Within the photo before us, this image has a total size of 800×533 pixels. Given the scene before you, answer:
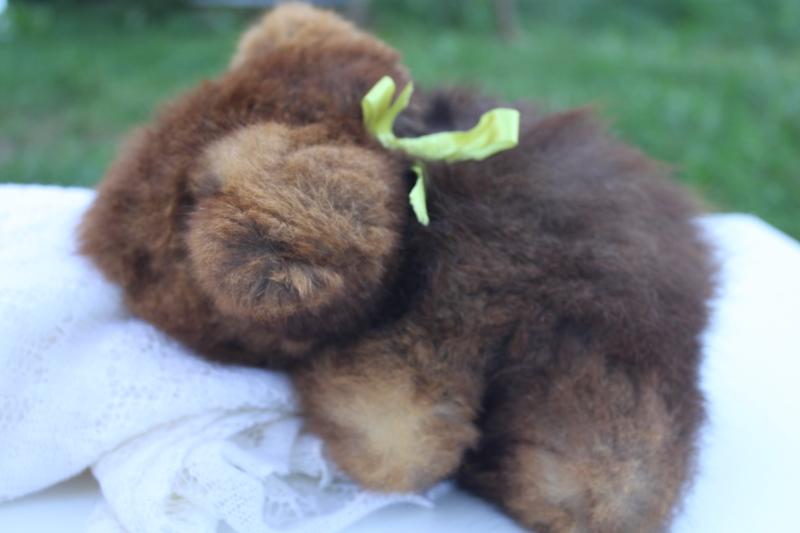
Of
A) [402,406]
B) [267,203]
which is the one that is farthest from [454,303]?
[267,203]

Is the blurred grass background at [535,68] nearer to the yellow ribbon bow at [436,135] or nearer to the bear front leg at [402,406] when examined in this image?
the yellow ribbon bow at [436,135]

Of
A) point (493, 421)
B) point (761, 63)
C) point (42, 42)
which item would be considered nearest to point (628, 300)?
point (493, 421)

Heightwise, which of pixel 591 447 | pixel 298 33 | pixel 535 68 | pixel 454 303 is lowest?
pixel 535 68

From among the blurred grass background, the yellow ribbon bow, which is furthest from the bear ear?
the blurred grass background

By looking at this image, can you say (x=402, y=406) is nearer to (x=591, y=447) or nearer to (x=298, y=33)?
(x=591, y=447)

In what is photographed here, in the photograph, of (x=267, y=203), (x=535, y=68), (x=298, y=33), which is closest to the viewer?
(x=267, y=203)

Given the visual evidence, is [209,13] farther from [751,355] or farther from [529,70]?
[751,355]

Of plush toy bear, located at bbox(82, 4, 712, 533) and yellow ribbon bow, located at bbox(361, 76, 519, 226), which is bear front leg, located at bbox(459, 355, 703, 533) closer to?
plush toy bear, located at bbox(82, 4, 712, 533)

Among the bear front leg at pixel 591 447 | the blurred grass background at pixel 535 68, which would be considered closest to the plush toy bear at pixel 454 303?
the bear front leg at pixel 591 447
